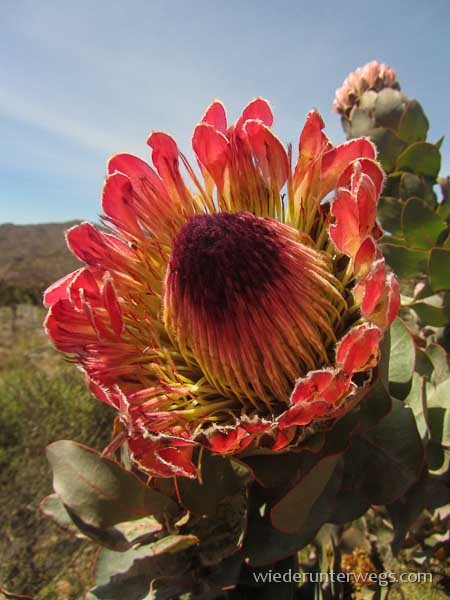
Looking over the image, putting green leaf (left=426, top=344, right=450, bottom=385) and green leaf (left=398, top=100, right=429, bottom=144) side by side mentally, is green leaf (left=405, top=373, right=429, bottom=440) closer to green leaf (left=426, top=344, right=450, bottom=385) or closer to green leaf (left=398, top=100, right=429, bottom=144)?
green leaf (left=426, top=344, right=450, bottom=385)

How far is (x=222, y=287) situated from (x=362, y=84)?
5.73 feet

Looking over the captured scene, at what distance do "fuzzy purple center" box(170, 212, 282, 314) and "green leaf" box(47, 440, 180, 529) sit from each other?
374mm

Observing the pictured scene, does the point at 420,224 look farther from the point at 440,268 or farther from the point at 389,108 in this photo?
the point at 389,108

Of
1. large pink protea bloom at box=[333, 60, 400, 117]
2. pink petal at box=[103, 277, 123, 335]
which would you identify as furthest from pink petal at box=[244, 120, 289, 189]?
large pink protea bloom at box=[333, 60, 400, 117]

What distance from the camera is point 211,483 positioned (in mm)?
969

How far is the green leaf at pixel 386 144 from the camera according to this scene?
1.79 m

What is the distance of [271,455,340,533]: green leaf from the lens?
33.1 inches

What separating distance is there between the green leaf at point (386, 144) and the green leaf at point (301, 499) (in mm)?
1278

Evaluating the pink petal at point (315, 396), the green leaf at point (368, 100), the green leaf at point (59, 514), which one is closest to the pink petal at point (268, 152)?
the pink petal at point (315, 396)

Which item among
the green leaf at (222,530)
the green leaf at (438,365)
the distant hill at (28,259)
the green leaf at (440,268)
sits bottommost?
the green leaf at (222,530)

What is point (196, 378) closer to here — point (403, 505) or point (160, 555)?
point (160, 555)

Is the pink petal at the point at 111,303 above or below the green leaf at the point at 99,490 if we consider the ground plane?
above

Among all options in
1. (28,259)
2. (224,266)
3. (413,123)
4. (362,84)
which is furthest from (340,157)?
(28,259)

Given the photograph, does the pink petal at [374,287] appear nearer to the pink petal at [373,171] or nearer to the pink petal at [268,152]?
the pink petal at [373,171]
